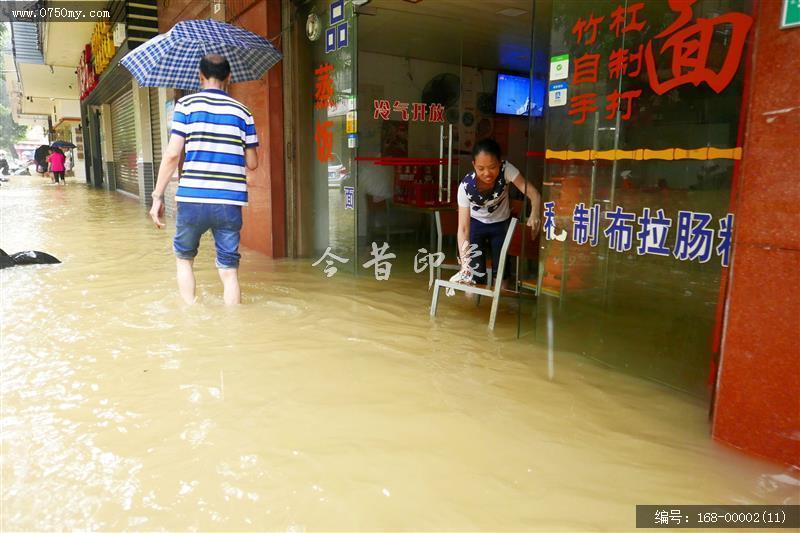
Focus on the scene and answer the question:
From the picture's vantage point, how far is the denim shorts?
4113 mm

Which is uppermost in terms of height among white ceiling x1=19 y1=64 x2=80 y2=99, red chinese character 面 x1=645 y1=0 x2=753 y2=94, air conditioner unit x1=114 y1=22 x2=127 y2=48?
white ceiling x1=19 y1=64 x2=80 y2=99

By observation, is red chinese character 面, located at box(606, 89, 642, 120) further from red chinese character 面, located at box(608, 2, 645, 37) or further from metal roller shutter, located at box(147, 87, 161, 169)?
metal roller shutter, located at box(147, 87, 161, 169)

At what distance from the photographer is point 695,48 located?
2.78 m

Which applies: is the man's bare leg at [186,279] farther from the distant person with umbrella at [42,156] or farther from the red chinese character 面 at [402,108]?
the distant person with umbrella at [42,156]

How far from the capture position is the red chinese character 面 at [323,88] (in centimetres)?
611

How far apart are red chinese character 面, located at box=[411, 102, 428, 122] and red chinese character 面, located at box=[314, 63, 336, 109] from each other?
326 centimetres

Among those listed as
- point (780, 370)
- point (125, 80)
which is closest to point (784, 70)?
point (780, 370)

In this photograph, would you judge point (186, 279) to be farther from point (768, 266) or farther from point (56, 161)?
point (56, 161)

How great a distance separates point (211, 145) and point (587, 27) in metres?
2.63

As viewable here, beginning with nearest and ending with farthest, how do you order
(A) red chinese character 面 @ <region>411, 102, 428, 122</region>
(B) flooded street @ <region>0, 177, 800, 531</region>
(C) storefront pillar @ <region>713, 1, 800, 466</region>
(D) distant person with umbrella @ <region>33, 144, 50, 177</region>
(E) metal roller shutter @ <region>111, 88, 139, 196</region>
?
1. (B) flooded street @ <region>0, 177, 800, 531</region>
2. (C) storefront pillar @ <region>713, 1, 800, 466</region>
3. (A) red chinese character 面 @ <region>411, 102, 428, 122</region>
4. (E) metal roller shutter @ <region>111, 88, 139, 196</region>
5. (D) distant person with umbrella @ <region>33, 144, 50, 177</region>

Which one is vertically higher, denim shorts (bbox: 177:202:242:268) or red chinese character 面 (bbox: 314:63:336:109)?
red chinese character 面 (bbox: 314:63:336:109)

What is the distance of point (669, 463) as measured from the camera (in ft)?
7.74

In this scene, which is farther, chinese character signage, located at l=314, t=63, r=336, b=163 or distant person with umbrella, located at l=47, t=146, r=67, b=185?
distant person with umbrella, located at l=47, t=146, r=67, b=185

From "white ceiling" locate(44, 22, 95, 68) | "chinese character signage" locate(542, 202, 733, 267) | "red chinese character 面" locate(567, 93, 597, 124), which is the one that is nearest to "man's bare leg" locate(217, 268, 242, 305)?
"chinese character signage" locate(542, 202, 733, 267)
